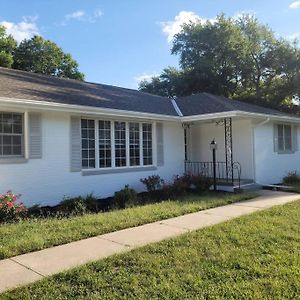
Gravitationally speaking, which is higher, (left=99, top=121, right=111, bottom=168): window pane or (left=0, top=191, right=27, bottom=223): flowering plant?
(left=99, top=121, right=111, bottom=168): window pane

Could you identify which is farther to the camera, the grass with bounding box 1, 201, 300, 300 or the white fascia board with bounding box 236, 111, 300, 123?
the white fascia board with bounding box 236, 111, 300, 123

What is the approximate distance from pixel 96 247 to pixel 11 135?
Result: 4.64 meters

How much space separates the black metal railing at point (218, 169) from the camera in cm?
1376

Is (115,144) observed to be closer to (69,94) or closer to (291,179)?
(69,94)

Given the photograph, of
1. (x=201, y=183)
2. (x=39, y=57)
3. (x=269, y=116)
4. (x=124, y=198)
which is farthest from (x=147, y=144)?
(x=39, y=57)

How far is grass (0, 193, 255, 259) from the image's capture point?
237 inches

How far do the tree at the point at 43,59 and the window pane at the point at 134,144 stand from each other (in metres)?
22.6

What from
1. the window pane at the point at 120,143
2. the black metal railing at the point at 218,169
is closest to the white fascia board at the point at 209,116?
the black metal railing at the point at 218,169

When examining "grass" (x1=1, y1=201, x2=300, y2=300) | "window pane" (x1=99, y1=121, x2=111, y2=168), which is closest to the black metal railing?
"window pane" (x1=99, y1=121, x2=111, y2=168)

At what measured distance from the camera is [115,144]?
1170 cm

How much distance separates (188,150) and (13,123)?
7767mm

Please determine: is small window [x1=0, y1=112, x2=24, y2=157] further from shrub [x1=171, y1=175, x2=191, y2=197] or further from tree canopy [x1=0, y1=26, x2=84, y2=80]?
tree canopy [x1=0, y1=26, x2=84, y2=80]

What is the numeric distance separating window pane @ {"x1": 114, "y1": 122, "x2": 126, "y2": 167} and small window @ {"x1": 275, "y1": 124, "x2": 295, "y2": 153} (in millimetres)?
6988

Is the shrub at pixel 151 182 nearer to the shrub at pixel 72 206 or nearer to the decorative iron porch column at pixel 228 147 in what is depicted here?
the shrub at pixel 72 206
